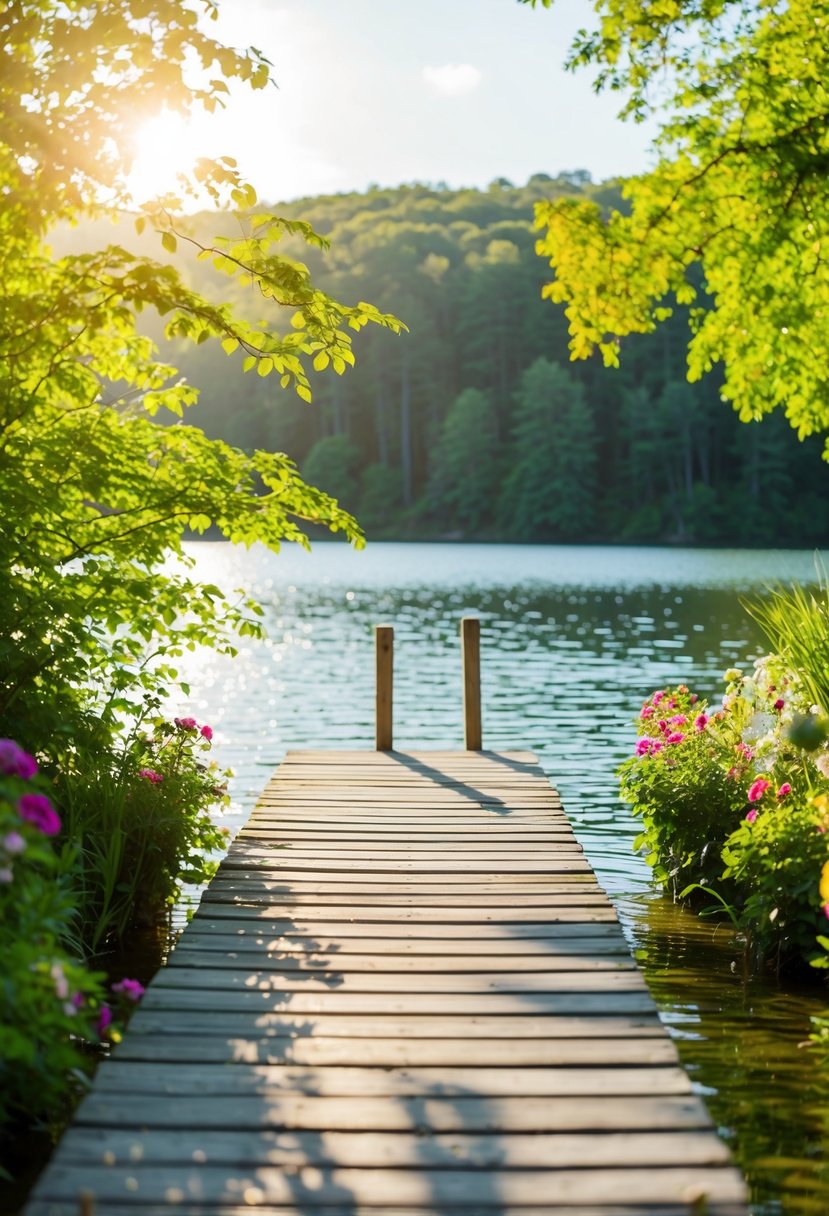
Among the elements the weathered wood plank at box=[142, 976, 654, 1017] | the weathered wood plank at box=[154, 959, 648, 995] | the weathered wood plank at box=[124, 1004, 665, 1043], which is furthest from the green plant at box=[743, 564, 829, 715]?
the weathered wood plank at box=[124, 1004, 665, 1043]

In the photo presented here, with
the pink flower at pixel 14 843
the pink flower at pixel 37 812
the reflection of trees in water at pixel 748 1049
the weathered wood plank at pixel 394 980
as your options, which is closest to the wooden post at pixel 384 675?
the reflection of trees in water at pixel 748 1049

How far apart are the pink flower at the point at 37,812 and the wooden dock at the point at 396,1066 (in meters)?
0.79

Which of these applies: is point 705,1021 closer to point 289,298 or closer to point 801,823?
point 801,823

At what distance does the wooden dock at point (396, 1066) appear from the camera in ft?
10.7

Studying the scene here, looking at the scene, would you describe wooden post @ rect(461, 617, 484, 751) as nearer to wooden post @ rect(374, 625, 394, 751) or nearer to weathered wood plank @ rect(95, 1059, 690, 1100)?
wooden post @ rect(374, 625, 394, 751)

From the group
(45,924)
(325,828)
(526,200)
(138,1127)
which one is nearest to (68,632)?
(325,828)

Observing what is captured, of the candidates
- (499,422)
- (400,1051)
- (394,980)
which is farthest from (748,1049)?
(499,422)

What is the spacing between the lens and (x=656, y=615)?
109ft

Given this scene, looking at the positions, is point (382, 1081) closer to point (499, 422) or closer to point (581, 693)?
point (581, 693)

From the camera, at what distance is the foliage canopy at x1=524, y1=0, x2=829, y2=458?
5.97m

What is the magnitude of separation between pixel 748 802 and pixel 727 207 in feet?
11.0

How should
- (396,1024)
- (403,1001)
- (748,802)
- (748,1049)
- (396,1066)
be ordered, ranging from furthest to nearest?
(748,802), (748,1049), (403,1001), (396,1024), (396,1066)

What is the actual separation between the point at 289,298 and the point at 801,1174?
4.49m

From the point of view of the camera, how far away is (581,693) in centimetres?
2075
